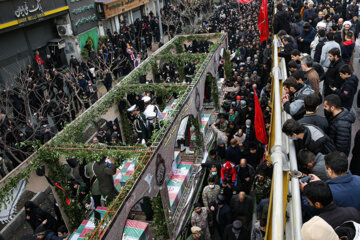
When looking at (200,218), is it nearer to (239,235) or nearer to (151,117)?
(239,235)

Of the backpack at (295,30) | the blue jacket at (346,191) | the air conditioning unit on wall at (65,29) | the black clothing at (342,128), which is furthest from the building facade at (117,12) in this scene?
the blue jacket at (346,191)

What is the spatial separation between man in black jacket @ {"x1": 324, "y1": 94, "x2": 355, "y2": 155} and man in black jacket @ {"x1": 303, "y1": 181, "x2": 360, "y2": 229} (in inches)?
67.6

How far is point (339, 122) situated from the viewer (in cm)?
451

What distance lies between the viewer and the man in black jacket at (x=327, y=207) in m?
3.01

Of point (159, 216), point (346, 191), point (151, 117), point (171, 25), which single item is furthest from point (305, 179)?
point (171, 25)

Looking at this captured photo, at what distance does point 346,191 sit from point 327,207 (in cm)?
40

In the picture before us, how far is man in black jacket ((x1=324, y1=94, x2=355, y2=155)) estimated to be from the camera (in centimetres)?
450

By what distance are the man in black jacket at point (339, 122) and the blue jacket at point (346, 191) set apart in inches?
50.7

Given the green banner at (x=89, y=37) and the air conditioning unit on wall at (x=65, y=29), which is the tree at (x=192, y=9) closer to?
the green banner at (x=89, y=37)

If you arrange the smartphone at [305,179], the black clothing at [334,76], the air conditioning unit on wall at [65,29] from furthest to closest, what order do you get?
the air conditioning unit on wall at [65,29]
the black clothing at [334,76]
the smartphone at [305,179]

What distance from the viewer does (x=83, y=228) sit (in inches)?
306

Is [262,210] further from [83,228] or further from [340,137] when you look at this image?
[83,228]

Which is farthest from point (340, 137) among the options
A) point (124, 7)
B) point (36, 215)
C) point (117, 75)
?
point (124, 7)

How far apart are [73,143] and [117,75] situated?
11.9 m
